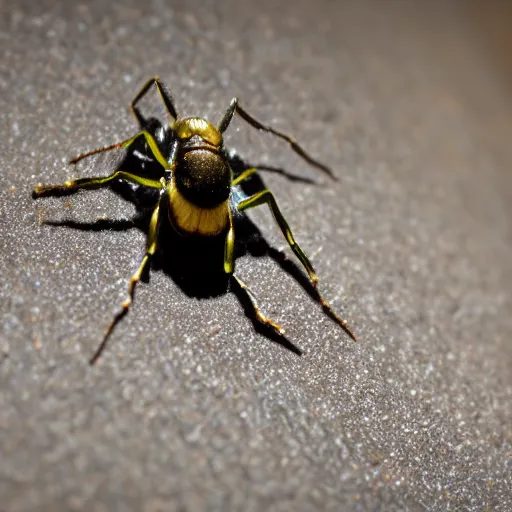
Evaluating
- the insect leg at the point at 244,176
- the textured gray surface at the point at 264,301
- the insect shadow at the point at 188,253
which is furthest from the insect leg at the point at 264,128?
the insect shadow at the point at 188,253

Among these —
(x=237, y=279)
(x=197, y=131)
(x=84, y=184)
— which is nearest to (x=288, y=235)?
(x=237, y=279)

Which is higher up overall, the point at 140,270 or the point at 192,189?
the point at 192,189

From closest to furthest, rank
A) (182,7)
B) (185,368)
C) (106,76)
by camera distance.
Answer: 1. (185,368)
2. (106,76)
3. (182,7)

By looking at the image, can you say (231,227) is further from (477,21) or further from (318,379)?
(477,21)

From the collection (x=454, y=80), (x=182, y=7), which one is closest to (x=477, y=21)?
(x=454, y=80)

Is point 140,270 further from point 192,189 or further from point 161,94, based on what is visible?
point 161,94

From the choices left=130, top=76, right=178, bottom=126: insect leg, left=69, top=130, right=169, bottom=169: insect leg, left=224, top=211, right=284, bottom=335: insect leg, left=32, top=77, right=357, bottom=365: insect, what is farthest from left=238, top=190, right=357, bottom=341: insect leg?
left=130, top=76, right=178, bottom=126: insect leg

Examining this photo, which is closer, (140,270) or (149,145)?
(140,270)
